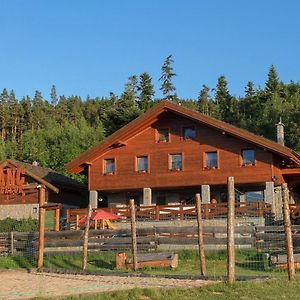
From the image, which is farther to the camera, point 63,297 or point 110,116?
point 110,116

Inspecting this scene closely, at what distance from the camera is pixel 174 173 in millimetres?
36500

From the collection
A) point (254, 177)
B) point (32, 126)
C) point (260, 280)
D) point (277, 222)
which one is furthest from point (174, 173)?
point (32, 126)

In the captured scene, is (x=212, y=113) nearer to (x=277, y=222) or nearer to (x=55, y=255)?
(x=277, y=222)

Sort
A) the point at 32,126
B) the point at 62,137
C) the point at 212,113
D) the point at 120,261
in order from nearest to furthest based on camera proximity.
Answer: the point at 120,261 → the point at 62,137 → the point at 212,113 → the point at 32,126

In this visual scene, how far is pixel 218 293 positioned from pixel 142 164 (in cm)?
2579

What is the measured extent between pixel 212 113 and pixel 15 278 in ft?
230

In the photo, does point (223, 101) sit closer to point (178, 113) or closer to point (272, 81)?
point (272, 81)

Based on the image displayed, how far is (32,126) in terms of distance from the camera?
92250mm

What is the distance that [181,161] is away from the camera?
36.5 metres

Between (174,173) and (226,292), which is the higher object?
(174,173)

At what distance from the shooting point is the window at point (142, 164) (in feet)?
123

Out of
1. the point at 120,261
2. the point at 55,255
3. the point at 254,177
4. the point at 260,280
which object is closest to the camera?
the point at 260,280

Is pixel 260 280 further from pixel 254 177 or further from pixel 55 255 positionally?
pixel 254 177

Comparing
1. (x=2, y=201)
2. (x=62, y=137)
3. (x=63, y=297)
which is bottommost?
(x=63, y=297)
